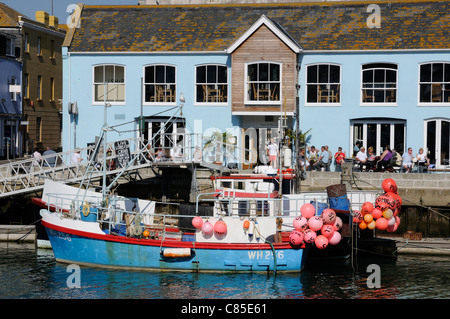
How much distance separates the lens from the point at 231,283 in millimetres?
24562

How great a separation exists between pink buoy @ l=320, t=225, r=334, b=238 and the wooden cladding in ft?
46.2

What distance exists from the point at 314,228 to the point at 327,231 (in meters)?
0.41

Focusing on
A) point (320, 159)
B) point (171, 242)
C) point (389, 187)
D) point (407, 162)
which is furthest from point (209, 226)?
point (407, 162)

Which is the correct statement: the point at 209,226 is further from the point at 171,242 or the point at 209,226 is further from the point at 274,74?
the point at 274,74

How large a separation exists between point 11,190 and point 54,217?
5.96 metres

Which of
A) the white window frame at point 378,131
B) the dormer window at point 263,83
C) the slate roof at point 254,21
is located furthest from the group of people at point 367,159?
the slate roof at point 254,21

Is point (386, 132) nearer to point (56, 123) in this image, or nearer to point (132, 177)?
point (132, 177)

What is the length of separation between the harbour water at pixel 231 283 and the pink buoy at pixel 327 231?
157 centimetres

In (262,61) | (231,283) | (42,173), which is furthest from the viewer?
(262,61)

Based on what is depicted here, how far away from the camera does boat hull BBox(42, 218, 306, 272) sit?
25500 millimetres

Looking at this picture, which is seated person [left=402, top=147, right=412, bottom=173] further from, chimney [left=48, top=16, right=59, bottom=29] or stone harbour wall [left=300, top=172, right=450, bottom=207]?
chimney [left=48, top=16, right=59, bottom=29]

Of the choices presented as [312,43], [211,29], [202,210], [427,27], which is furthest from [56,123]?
[202,210]

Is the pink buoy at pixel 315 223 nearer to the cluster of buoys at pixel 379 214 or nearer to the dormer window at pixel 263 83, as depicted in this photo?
the cluster of buoys at pixel 379 214

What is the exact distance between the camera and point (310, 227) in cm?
2473
